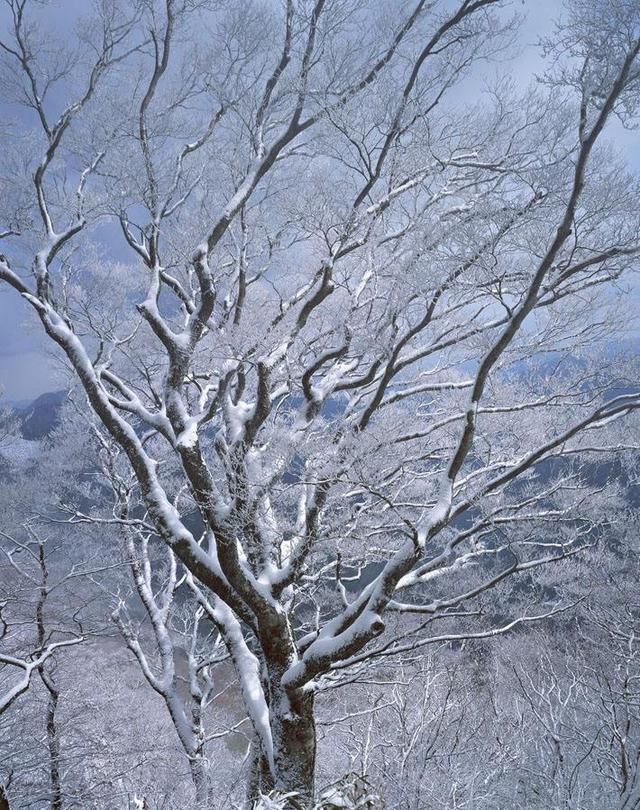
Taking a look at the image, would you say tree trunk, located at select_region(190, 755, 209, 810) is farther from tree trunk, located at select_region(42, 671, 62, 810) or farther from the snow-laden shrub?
the snow-laden shrub

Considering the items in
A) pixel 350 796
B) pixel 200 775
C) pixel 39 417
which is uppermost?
pixel 39 417

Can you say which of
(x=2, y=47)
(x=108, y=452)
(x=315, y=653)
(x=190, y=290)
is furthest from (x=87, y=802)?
(x=2, y=47)

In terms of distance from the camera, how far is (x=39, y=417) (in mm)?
21656

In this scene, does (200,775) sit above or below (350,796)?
below

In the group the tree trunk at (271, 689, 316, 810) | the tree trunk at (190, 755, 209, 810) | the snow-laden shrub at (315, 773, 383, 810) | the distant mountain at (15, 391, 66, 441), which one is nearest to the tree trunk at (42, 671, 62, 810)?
the tree trunk at (190, 755, 209, 810)

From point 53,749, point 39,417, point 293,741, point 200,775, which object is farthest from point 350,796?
point 39,417

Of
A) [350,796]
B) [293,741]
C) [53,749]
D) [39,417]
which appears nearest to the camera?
[350,796]

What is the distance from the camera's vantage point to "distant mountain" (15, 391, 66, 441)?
17.5 metres

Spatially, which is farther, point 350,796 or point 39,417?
point 39,417

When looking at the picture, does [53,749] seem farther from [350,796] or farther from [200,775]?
[350,796]

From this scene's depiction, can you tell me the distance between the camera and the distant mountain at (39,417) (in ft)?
57.5

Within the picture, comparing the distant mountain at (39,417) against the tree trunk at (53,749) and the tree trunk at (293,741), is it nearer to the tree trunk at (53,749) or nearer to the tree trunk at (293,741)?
the tree trunk at (53,749)

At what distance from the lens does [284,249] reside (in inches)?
257

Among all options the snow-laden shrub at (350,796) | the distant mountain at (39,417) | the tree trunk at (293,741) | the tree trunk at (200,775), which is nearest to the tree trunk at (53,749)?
the tree trunk at (200,775)
